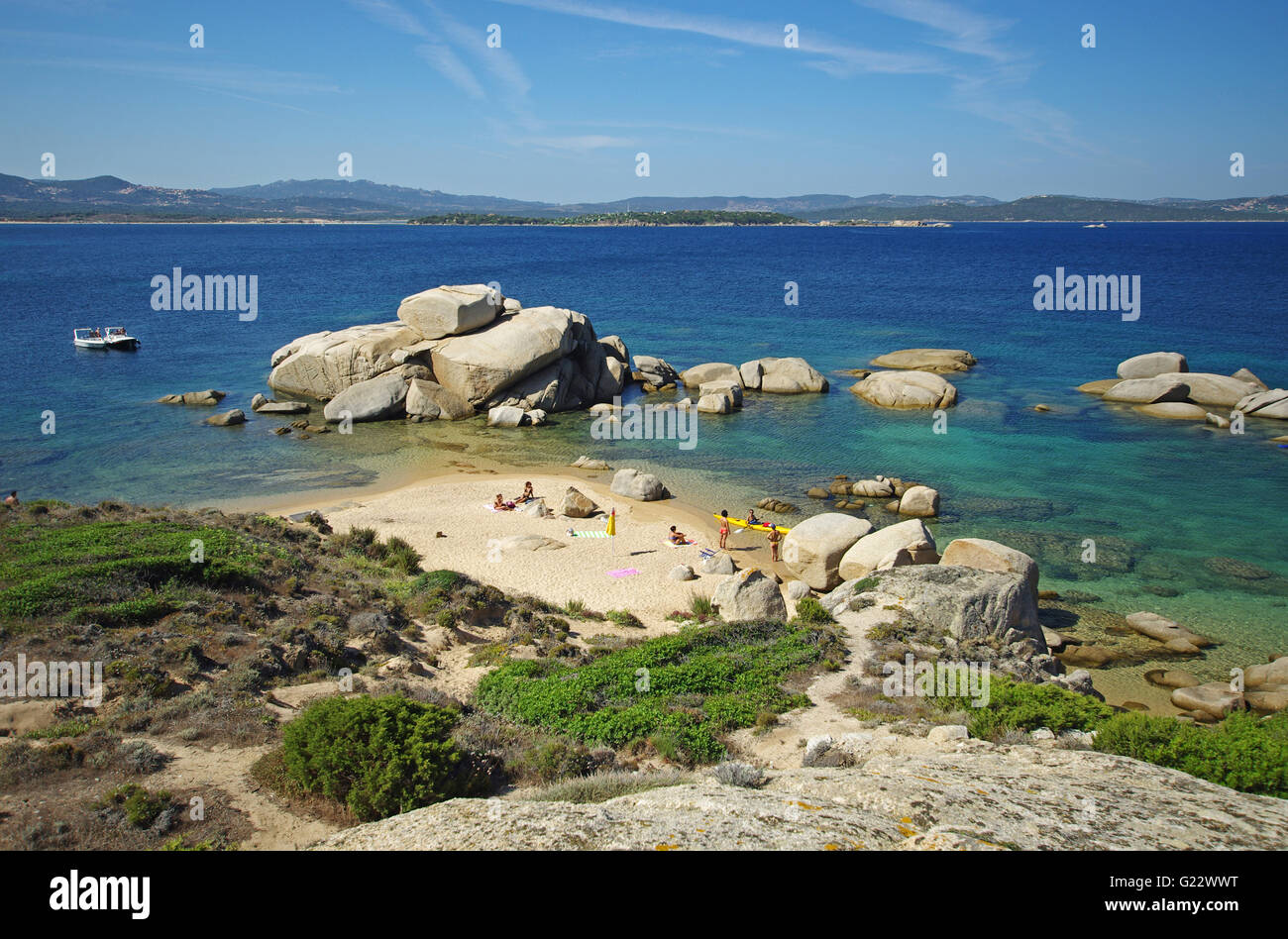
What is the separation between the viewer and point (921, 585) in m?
19.1

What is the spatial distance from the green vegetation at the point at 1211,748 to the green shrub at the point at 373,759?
370 inches

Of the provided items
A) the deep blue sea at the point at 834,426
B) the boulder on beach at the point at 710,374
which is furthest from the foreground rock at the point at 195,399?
the boulder on beach at the point at 710,374

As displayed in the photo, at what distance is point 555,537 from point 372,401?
19.8m

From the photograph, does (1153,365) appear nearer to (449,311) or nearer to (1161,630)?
(1161,630)

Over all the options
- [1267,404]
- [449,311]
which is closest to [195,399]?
[449,311]

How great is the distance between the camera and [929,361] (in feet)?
171

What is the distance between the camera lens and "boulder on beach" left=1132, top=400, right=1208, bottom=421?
40438 mm

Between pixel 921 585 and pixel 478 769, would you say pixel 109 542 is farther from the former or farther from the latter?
pixel 921 585

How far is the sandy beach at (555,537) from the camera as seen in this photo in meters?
22.5

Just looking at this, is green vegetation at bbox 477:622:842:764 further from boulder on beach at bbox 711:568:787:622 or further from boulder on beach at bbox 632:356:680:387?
boulder on beach at bbox 632:356:680:387

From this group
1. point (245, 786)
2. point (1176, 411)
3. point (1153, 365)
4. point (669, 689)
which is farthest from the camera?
point (1153, 365)

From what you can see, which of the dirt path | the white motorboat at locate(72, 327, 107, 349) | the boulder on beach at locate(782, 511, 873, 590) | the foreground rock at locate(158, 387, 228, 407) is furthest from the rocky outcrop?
the white motorboat at locate(72, 327, 107, 349)

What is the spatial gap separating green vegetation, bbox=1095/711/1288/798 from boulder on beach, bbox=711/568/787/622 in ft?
29.8
